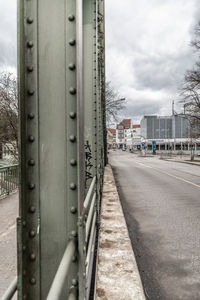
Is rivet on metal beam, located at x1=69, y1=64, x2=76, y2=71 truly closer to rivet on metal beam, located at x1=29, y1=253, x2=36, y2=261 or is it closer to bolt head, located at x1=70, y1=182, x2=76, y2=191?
bolt head, located at x1=70, y1=182, x2=76, y2=191

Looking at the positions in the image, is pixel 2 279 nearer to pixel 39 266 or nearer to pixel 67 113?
pixel 39 266

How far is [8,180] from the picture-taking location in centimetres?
985

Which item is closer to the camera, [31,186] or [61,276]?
[61,276]

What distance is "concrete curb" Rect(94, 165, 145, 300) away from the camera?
1.90m

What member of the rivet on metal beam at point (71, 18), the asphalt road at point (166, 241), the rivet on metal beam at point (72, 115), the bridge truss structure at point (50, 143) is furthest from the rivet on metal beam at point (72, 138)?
the asphalt road at point (166, 241)

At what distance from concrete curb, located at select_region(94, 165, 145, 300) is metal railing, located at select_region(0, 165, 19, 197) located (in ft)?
23.5

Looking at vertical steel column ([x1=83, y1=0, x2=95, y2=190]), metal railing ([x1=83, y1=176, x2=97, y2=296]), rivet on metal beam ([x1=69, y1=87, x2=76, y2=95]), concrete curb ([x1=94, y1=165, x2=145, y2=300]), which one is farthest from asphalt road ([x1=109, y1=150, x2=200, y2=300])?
rivet on metal beam ([x1=69, y1=87, x2=76, y2=95])

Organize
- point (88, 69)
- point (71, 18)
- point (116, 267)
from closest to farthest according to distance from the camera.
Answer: point (71, 18)
point (116, 267)
point (88, 69)

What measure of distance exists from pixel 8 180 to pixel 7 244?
17.6 ft

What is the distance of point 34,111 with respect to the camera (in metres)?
1.27

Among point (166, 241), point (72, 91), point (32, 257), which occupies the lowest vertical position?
point (166, 241)

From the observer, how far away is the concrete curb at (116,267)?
6.24 feet

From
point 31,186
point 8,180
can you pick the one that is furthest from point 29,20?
point 8,180

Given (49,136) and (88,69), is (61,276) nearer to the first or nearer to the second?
(49,136)
